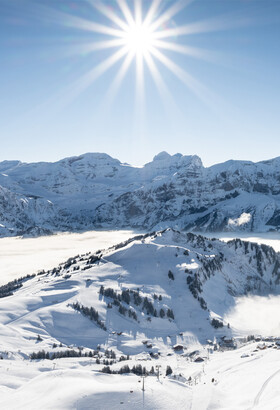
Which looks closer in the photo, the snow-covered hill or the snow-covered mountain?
the snow-covered hill

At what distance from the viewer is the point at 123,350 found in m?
133

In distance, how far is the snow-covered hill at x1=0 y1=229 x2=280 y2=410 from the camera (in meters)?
64.4

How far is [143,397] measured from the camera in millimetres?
62625

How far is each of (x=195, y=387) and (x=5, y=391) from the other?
4387 centimetres

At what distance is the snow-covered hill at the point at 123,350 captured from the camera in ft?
211

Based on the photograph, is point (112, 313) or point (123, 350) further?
point (112, 313)

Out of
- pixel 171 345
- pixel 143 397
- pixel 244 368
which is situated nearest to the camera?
pixel 143 397

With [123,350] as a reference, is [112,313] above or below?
above

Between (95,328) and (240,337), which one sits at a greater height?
(95,328)

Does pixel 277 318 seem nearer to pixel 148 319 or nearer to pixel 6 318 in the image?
pixel 148 319

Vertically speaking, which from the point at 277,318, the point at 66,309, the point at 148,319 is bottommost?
the point at 277,318

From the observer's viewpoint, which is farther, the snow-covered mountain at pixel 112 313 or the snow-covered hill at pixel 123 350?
the snow-covered mountain at pixel 112 313

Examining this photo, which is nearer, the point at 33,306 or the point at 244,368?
the point at 244,368

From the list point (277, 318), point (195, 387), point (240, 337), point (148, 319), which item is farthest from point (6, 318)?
point (277, 318)
